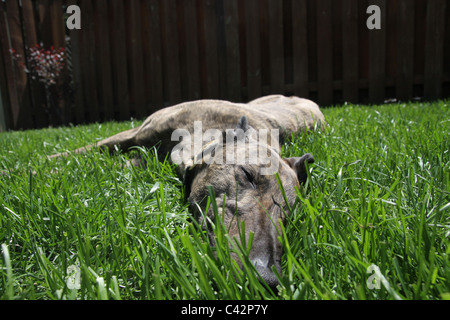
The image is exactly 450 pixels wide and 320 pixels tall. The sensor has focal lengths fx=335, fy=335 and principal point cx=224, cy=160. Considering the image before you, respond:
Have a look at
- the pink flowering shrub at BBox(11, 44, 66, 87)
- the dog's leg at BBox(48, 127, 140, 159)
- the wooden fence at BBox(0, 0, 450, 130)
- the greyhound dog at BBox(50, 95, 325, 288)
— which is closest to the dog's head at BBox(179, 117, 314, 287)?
the greyhound dog at BBox(50, 95, 325, 288)

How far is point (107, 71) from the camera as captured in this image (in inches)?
288

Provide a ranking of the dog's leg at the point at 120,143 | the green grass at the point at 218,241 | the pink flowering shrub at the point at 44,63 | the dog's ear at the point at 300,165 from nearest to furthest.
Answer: the green grass at the point at 218,241 → the dog's ear at the point at 300,165 → the dog's leg at the point at 120,143 → the pink flowering shrub at the point at 44,63

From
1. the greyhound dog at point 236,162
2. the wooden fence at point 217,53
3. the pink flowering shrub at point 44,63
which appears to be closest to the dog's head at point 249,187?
the greyhound dog at point 236,162

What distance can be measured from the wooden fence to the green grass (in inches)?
171

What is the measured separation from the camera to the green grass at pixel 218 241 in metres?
0.91

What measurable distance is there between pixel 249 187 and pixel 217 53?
18.3 feet

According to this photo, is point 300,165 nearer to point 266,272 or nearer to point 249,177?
point 249,177

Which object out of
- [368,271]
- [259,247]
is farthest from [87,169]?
[368,271]

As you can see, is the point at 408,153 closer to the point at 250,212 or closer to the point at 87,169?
the point at 250,212

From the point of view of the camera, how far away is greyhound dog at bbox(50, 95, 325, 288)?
4.09ft

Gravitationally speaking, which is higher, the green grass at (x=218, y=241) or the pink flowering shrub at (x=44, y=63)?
the pink flowering shrub at (x=44, y=63)

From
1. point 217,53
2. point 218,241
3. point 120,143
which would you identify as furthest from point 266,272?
point 217,53

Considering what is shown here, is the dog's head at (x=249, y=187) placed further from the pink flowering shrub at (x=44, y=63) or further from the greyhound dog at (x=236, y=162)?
the pink flowering shrub at (x=44, y=63)
